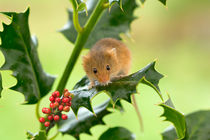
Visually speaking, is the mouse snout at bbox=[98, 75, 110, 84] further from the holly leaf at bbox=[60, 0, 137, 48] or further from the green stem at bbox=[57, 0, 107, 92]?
Answer: the green stem at bbox=[57, 0, 107, 92]

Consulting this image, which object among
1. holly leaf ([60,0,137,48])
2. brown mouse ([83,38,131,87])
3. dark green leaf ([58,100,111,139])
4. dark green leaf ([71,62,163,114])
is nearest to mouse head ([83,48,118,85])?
brown mouse ([83,38,131,87])

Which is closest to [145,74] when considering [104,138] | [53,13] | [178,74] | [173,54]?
[104,138]

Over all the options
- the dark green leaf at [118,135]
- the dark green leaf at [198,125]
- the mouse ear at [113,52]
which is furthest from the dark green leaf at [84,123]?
the mouse ear at [113,52]

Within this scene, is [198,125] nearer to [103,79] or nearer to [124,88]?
[124,88]

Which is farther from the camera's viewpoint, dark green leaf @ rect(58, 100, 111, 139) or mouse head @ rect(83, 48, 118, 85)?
mouse head @ rect(83, 48, 118, 85)

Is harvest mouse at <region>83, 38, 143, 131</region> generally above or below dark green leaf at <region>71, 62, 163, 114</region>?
below

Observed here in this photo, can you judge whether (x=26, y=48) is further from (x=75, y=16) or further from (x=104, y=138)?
(x=104, y=138)

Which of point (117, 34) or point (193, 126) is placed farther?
point (117, 34)
